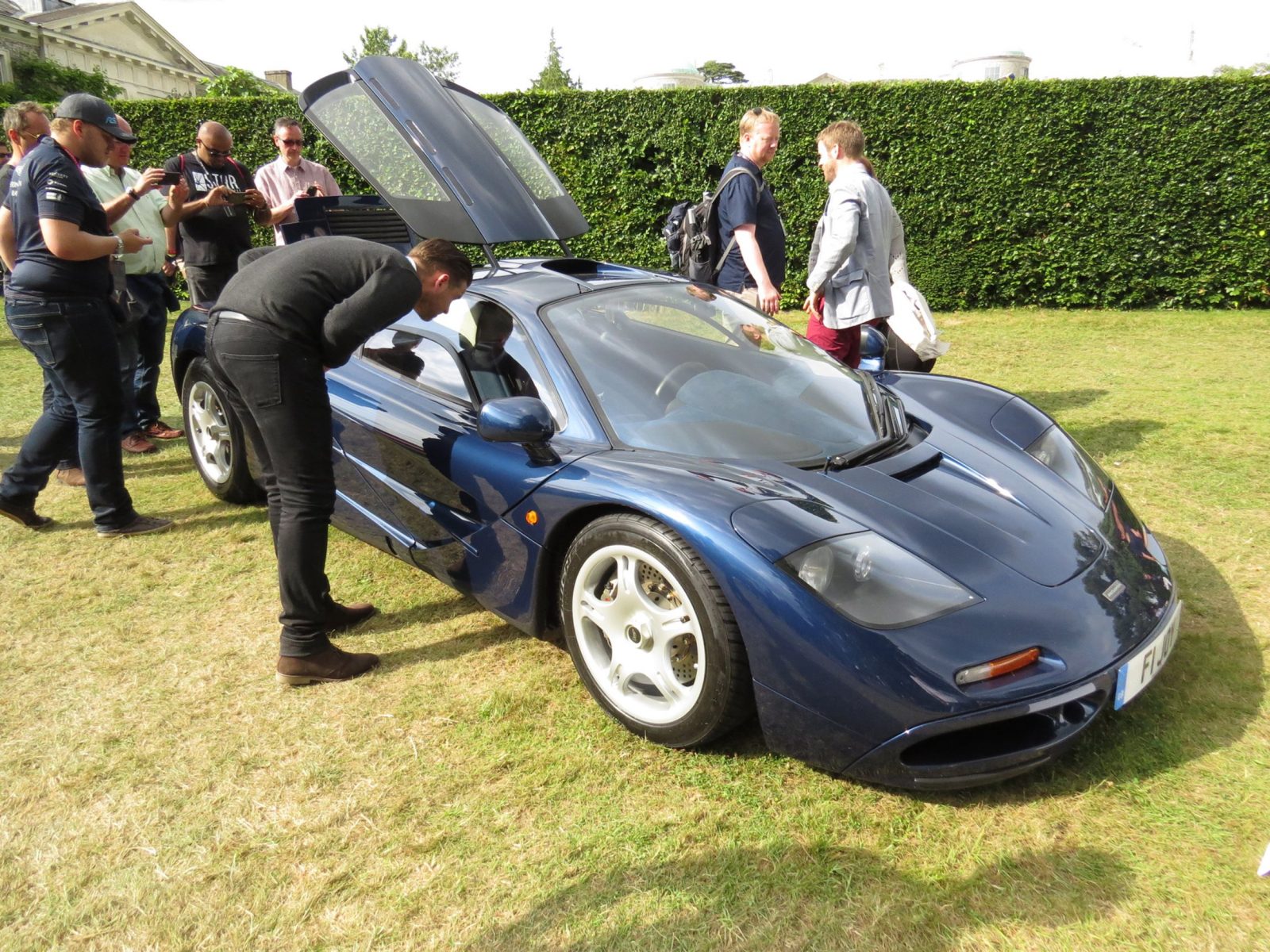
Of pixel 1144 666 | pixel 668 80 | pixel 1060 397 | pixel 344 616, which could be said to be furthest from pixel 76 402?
pixel 668 80

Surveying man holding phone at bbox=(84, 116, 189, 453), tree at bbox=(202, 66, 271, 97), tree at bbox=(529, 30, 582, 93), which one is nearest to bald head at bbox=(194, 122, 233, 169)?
man holding phone at bbox=(84, 116, 189, 453)

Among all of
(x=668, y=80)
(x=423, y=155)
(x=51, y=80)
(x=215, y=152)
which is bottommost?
(x=423, y=155)

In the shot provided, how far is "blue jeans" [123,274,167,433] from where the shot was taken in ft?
19.0

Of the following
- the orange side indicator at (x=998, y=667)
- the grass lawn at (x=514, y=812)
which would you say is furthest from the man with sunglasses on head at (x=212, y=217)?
the orange side indicator at (x=998, y=667)

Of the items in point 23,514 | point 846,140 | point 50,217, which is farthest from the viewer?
point 846,140

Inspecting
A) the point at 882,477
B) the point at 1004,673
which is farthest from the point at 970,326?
the point at 1004,673

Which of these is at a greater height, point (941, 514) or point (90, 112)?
point (90, 112)

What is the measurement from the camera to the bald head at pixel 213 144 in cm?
582

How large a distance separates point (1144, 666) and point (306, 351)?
260cm

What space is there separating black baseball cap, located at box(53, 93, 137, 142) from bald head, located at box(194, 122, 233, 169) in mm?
1545

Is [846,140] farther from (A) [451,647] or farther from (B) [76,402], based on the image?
(B) [76,402]

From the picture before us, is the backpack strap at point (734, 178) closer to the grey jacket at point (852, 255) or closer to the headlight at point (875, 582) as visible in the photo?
the grey jacket at point (852, 255)

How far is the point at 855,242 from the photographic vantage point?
468 cm

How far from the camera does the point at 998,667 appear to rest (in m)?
2.28
